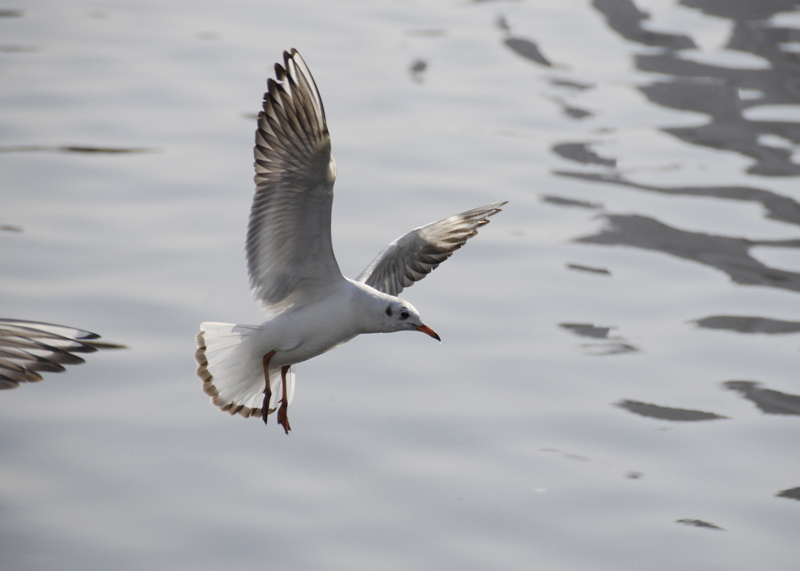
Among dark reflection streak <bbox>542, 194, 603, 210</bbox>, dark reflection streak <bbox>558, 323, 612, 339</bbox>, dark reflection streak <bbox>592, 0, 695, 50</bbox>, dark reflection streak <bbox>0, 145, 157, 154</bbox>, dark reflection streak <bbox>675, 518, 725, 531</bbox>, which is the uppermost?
dark reflection streak <bbox>592, 0, 695, 50</bbox>

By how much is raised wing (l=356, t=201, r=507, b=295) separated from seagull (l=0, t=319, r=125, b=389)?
3.17m

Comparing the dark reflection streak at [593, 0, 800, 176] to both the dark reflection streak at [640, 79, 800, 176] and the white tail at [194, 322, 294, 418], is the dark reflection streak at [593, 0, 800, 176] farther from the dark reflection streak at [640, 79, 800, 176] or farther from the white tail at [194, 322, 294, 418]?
the white tail at [194, 322, 294, 418]

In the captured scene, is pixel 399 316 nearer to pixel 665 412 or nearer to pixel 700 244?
pixel 665 412

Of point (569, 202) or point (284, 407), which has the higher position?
point (284, 407)

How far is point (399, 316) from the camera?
249 inches

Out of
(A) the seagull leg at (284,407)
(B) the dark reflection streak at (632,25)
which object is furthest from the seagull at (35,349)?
(B) the dark reflection streak at (632,25)

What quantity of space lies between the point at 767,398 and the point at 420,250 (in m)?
4.00

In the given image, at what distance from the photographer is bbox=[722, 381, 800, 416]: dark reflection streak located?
949 centimetres

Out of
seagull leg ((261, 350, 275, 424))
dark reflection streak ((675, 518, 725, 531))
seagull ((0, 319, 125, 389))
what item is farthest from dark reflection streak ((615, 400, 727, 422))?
seagull ((0, 319, 125, 389))

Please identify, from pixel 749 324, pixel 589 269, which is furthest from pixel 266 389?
pixel 749 324

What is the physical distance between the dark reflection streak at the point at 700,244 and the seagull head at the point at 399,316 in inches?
238

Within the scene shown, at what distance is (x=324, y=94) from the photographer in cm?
1470

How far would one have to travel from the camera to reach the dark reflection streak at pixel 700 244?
455 inches

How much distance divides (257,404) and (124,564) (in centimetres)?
156
